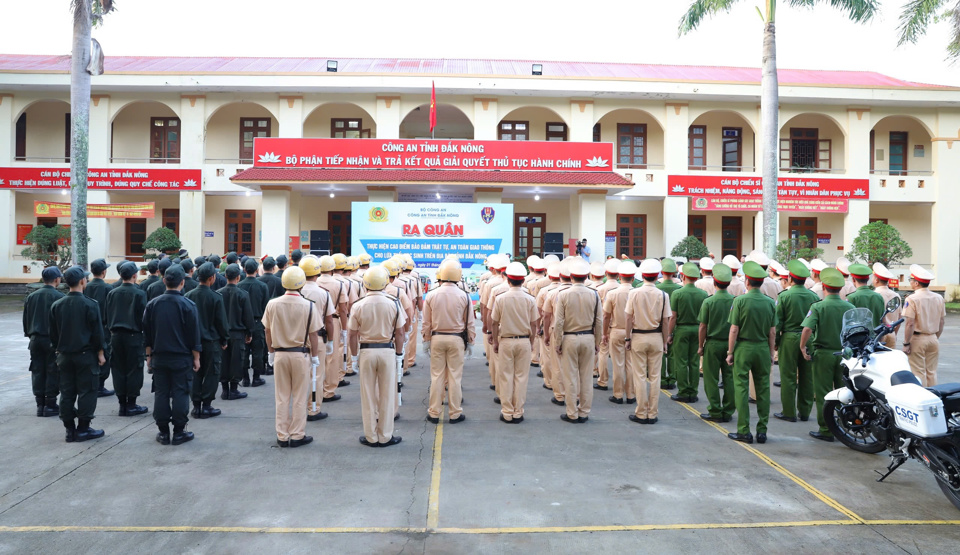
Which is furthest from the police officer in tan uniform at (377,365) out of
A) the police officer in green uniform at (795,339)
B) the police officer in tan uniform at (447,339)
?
the police officer in green uniform at (795,339)

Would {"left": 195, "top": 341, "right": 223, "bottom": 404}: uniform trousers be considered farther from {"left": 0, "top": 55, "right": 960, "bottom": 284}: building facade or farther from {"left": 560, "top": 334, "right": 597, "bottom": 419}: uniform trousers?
{"left": 0, "top": 55, "right": 960, "bottom": 284}: building facade

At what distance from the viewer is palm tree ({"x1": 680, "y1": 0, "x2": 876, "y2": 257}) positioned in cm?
1609

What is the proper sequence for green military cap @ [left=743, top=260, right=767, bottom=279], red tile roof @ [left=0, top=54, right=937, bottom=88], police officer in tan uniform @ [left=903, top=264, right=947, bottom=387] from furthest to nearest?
red tile roof @ [left=0, top=54, right=937, bottom=88], police officer in tan uniform @ [left=903, top=264, right=947, bottom=387], green military cap @ [left=743, top=260, right=767, bottom=279]

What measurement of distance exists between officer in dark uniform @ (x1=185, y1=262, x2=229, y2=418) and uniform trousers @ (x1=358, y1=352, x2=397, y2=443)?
2414 mm

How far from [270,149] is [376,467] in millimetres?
17141

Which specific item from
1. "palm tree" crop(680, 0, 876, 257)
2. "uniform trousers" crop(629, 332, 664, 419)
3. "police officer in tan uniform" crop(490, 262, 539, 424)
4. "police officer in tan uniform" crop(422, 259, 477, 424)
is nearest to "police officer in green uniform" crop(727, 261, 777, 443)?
"uniform trousers" crop(629, 332, 664, 419)

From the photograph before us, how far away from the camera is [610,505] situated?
184 inches

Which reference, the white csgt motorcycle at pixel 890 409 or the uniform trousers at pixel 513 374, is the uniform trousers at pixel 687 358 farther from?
the uniform trousers at pixel 513 374

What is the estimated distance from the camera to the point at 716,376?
23.4ft

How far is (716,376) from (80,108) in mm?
17942

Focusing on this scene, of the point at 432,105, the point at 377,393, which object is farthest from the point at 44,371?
the point at 432,105

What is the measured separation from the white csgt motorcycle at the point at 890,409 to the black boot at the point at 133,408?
325 inches

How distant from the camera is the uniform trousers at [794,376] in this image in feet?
22.5

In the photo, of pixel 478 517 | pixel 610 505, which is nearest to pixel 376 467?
pixel 478 517
